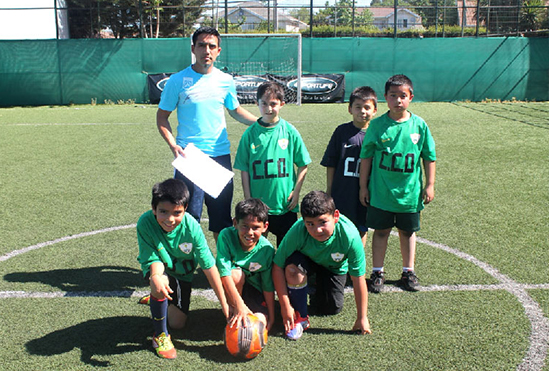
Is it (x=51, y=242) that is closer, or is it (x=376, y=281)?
(x=376, y=281)

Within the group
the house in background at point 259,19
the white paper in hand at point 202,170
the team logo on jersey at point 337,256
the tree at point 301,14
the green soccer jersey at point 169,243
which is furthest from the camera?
the tree at point 301,14

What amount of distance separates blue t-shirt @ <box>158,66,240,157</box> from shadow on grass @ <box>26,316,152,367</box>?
4.89 ft

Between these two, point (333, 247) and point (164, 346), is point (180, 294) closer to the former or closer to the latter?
point (164, 346)

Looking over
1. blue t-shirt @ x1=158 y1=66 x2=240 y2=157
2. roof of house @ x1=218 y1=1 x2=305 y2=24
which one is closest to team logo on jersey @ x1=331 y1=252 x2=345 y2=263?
blue t-shirt @ x1=158 y1=66 x2=240 y2=157

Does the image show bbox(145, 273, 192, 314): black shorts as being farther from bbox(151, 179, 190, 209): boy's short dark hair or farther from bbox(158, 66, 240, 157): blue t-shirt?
bbox(158, 66, 240, 157): blue t-shirt

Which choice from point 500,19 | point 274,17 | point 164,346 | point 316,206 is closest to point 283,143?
point 316,206

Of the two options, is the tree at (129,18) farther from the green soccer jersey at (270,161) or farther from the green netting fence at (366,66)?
the green soccer jersey at (270,161)

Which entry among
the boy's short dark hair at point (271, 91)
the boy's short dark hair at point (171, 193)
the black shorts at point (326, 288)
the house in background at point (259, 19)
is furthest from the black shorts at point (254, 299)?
the house in background at point (259, 19)

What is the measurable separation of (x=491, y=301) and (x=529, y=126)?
36.3 feet

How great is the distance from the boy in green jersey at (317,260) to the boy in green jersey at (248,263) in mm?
100

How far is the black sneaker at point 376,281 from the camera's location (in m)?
4.30

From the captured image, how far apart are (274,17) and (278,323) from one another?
25473mm

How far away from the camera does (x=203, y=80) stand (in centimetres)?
445

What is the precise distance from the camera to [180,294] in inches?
148
